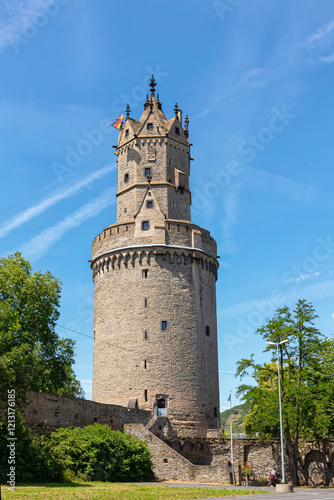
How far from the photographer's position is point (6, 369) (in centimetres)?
2600

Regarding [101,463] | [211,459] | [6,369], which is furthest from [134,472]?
[6,369]

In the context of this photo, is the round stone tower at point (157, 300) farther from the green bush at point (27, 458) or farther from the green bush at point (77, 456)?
the green bush at point (27, 458)

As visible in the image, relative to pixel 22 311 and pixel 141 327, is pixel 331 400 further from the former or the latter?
pixel 22 311

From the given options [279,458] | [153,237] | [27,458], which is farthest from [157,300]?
[27,458]

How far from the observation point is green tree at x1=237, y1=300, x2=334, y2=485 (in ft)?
116

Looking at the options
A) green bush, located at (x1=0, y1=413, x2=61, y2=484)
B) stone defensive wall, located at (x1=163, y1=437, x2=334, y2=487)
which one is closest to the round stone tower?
stone defensive wall, located at (x1=163, y1=437, x2=334, y2=487)

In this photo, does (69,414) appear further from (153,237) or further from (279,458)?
(153,237)

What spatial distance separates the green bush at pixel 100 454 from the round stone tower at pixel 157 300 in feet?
24.6

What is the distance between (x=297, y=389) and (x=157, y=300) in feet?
44.4

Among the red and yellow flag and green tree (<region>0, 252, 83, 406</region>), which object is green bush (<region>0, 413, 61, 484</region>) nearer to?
green tree (<region>0, 252, 83, 406</region>)

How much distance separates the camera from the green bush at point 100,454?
30.1 m

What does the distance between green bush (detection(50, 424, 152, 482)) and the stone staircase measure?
0.61 meters

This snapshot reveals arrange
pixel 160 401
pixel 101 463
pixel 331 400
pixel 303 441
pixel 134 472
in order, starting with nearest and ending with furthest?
pixel 101 463 → pixel 134 472 → pixel 331 400 → pixel 303 441 → pixel 160 401

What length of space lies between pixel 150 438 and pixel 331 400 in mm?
11580
